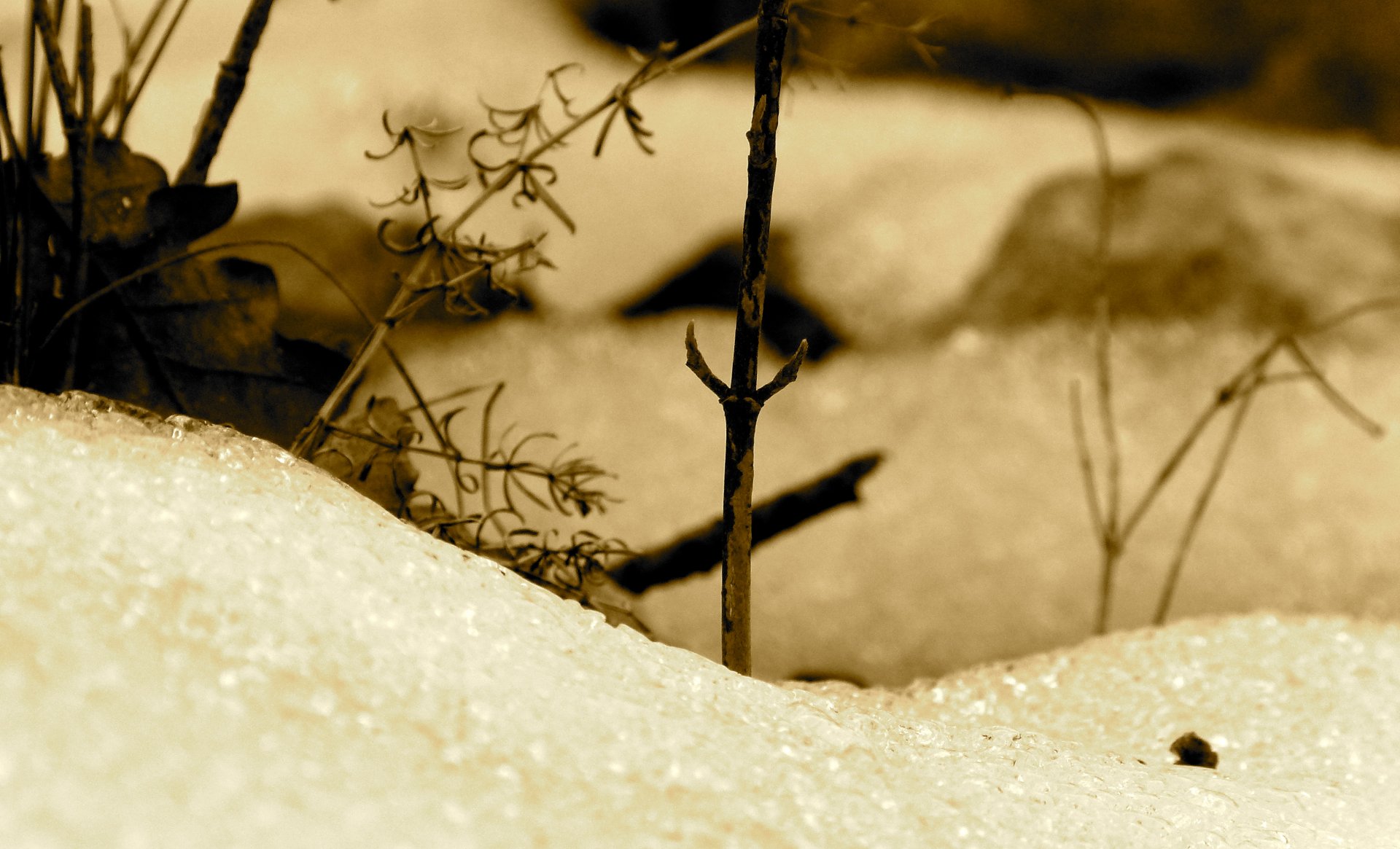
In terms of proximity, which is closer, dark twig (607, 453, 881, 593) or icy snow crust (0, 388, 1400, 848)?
icy snow crust (0, 388, 1400, 848)

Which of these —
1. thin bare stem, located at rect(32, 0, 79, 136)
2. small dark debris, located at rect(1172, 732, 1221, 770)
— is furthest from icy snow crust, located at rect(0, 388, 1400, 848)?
thin bare stem, located at rect(32, 0, 79, 136)

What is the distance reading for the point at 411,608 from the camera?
0.53 m

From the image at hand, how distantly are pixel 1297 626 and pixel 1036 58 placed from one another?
2333 mm

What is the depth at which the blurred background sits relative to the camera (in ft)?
6.25

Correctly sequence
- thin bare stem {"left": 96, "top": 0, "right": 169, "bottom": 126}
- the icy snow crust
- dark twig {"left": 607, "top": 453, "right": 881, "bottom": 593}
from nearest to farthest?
the icy snow crust, thin bare stem {"left": 96, "top": 0, "right": 169, "bottom": 126}, dark twig {"left": 607, "top": 453, "right": 881, "bottom": 593}

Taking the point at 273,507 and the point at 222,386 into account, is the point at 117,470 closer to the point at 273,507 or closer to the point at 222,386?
the point at 273,507

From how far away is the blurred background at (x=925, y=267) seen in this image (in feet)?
6.25

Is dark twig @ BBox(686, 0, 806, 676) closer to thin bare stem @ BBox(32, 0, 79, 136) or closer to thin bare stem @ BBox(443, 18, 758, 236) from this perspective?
thin bare stem @ BBox(443, 18, 758, 236)

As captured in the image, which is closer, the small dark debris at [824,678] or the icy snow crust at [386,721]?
the icy snow crust at [386,721]

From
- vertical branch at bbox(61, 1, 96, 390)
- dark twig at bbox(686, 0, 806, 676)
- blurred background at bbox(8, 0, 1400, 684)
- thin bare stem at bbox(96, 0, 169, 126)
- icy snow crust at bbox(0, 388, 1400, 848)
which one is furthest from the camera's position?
blurred background at bbox(8, 0, 1400, 684)

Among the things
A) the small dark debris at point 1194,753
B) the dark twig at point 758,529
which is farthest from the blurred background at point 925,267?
the small dark debris at point 1194,753

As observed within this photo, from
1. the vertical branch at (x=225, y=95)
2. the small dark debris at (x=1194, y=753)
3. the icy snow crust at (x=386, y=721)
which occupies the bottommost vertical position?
the small dark debris at (x=1194, y=753)

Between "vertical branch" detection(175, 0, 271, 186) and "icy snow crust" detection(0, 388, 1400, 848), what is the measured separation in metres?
0.24

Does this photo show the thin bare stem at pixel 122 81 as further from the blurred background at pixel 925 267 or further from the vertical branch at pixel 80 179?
the blurred background at pixel 925 267
